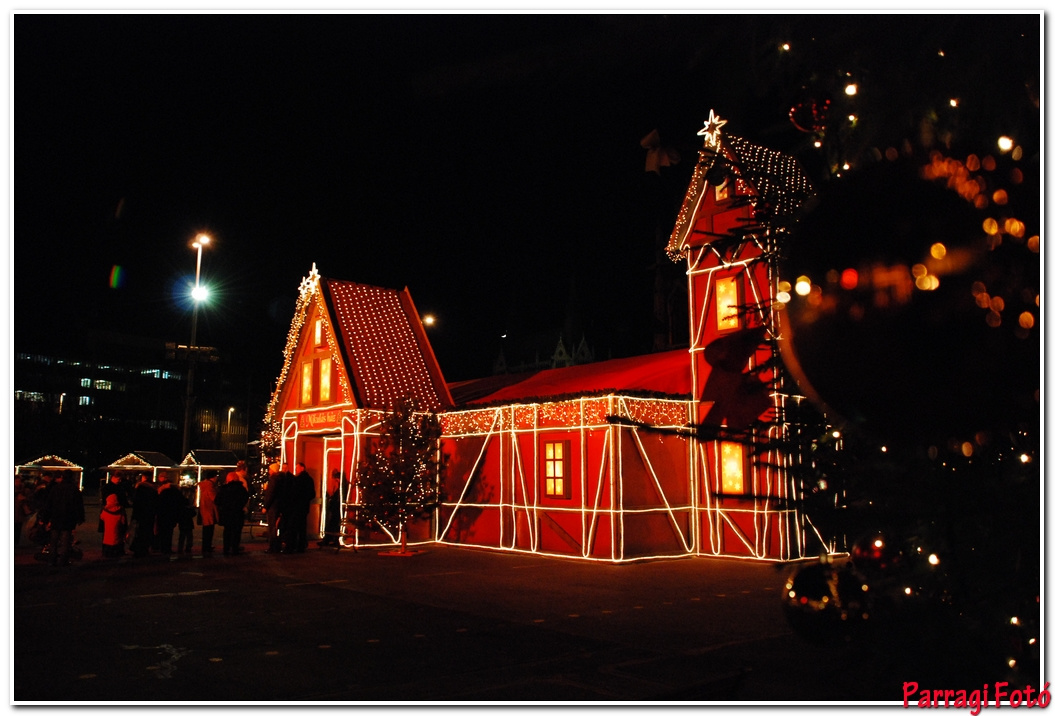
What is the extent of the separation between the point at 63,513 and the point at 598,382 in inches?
384

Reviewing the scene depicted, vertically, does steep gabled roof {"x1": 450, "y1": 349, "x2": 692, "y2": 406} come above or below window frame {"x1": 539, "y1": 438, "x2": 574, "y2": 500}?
above

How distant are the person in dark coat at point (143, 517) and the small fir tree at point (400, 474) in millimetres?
3765

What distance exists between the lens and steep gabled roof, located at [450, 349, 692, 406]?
15.5 meters

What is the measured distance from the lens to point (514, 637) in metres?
7.41

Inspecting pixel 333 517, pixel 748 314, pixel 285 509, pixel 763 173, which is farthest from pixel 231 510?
pixel 763 173

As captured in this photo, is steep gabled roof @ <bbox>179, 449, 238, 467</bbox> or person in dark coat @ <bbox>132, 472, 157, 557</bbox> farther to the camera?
steep gabled roof @ <bbox>179, 449, 238, 467</bbox>

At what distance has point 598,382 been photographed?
16359mm

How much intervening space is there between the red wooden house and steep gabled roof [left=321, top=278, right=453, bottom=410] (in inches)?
1.4

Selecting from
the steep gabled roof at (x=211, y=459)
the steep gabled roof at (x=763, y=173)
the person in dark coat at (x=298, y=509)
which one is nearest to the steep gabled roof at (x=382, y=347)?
the person in dark coat at (x=298, y=509)

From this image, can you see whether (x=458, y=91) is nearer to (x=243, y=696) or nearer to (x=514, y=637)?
(x=243, y=696)

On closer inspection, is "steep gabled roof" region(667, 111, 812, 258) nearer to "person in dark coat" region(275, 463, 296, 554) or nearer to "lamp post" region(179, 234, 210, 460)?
"lamp post" region(179, 234, 210, 460)

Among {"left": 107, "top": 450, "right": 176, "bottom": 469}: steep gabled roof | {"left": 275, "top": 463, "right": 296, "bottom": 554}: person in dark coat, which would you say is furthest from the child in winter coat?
{"left": 107, "top": 450, "right": 176, "bottom": 469}: steep gabled roof

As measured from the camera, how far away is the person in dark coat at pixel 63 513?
34.7 feet

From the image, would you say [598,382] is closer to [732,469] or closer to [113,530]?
[732,469]
